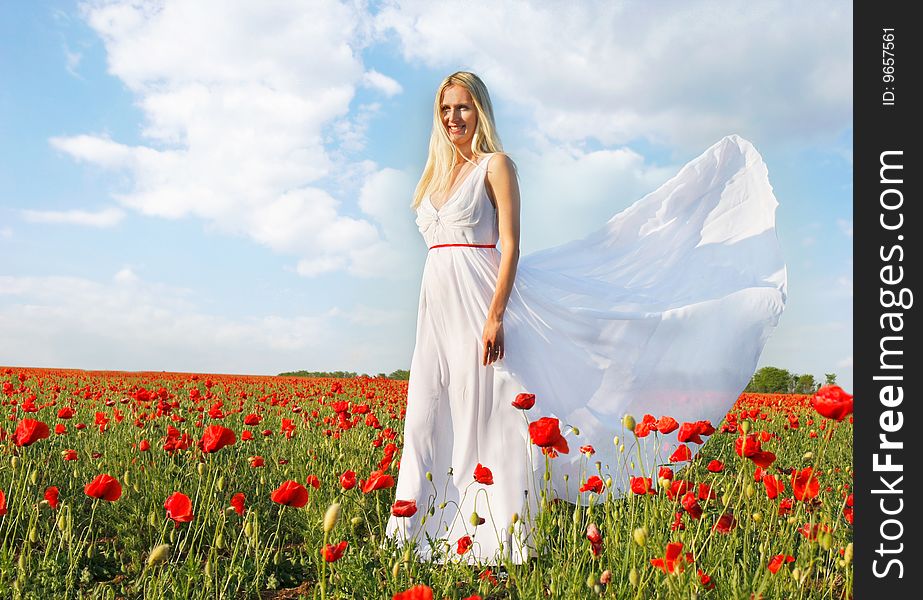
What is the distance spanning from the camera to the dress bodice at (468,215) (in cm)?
326

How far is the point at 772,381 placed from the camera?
16.3 m

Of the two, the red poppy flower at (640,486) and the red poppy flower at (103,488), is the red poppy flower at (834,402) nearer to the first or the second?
the red poppy flower at (640,486)

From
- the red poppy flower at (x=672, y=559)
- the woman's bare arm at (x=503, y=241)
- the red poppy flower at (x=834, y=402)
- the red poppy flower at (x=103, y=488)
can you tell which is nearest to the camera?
the red poppy flower at (x=672, y=559)

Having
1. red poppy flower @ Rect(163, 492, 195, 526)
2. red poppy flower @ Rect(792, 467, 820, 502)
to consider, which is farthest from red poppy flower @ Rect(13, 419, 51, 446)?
red poppy flower @ Rect(792, 467, 820, 502)

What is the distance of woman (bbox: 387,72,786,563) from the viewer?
319 centimetres

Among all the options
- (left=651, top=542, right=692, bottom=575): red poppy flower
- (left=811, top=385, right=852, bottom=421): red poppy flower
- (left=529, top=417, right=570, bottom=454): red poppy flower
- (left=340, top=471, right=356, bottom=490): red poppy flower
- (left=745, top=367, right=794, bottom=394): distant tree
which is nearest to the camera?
(left=651, top=542, right=692, bottom=575): red poppy flower

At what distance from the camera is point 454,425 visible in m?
3.30

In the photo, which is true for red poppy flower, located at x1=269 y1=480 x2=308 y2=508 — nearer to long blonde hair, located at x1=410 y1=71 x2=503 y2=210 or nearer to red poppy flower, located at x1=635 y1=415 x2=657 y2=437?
red poppy flower, located at x1=635 y1=415 x2=657 y2=437

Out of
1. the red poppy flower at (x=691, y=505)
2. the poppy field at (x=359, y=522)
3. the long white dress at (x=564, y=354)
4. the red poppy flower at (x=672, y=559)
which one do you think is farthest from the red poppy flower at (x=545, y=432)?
the long white dress at (x=564, y=354)

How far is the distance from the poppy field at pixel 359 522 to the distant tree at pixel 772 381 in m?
10.8

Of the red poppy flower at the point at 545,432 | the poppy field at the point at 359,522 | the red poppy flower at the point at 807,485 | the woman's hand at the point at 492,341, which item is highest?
the woman's hand at the point at 492,341

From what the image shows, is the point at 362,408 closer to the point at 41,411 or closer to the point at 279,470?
the point at 279,470

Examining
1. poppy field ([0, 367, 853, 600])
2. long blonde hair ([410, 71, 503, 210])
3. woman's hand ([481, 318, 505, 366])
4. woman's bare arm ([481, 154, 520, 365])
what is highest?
long blonde hair ([410, 71, 503, 210])
